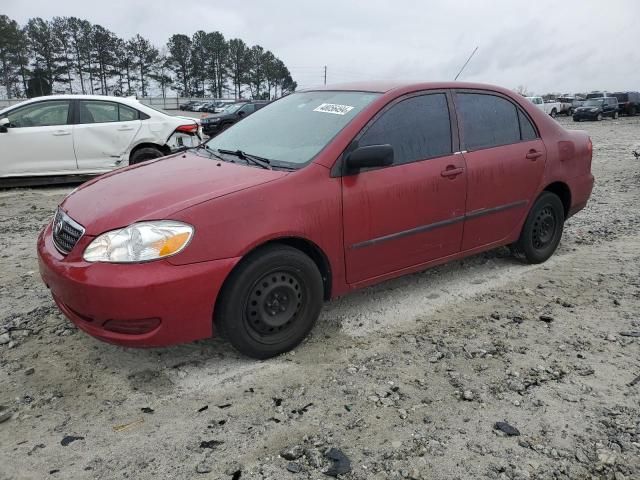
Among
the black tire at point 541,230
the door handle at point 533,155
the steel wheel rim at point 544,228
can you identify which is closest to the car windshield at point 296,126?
the door handle at point 533,155

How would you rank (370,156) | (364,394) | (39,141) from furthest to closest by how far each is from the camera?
(39,141) → (370,156) → (364,394)

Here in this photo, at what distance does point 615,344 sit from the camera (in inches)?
134

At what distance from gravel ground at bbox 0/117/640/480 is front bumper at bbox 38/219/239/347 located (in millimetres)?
338

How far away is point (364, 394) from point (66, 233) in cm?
193

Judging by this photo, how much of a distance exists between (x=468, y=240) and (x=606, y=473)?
7.02 ft

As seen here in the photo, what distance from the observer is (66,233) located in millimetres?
3072

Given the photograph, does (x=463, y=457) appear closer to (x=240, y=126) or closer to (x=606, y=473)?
(x=606, y=473)

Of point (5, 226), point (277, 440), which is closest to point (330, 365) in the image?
point (277, 440)

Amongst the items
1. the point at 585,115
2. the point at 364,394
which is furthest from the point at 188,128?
the point at 585,115

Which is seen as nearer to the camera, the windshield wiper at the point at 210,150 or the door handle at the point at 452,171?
the windshield wiper at the point at 210,150

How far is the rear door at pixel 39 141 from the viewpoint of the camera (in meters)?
7.98

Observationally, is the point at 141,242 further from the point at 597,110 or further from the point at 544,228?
the point at 597,110

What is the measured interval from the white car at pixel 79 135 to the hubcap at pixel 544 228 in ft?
17.9

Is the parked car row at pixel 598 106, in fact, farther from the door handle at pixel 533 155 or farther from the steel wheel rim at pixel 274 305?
the steel wheel rim at pixel 274 305
